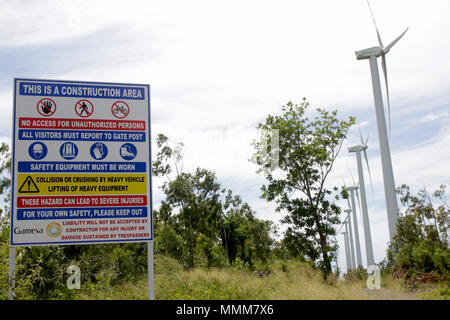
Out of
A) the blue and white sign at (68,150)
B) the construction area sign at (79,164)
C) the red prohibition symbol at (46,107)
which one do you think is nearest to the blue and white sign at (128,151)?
the construction area sign at (79,164)

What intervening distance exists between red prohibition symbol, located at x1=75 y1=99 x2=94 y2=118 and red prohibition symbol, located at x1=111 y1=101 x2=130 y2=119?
0.59 meters

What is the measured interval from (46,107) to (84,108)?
3.21 feet

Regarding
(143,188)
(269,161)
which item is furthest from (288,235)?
(143,188)

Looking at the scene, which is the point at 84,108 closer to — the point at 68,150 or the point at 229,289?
the point at 68,150

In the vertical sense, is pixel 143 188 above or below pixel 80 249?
above

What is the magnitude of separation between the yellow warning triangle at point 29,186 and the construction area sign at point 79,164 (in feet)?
0.08

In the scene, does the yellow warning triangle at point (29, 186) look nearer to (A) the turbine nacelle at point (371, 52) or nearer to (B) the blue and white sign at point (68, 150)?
(B) the blue and white sign at point (68, 150)

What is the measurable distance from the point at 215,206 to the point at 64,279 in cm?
1834

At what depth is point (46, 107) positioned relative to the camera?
35.2 ft

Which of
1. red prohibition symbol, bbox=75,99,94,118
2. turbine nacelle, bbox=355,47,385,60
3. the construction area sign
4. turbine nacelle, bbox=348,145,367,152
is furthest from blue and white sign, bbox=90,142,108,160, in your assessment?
turbine nacelle, bbox=348,145,367,152

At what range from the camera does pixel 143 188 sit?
1091 cm

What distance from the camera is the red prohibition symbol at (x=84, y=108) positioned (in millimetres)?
10891
